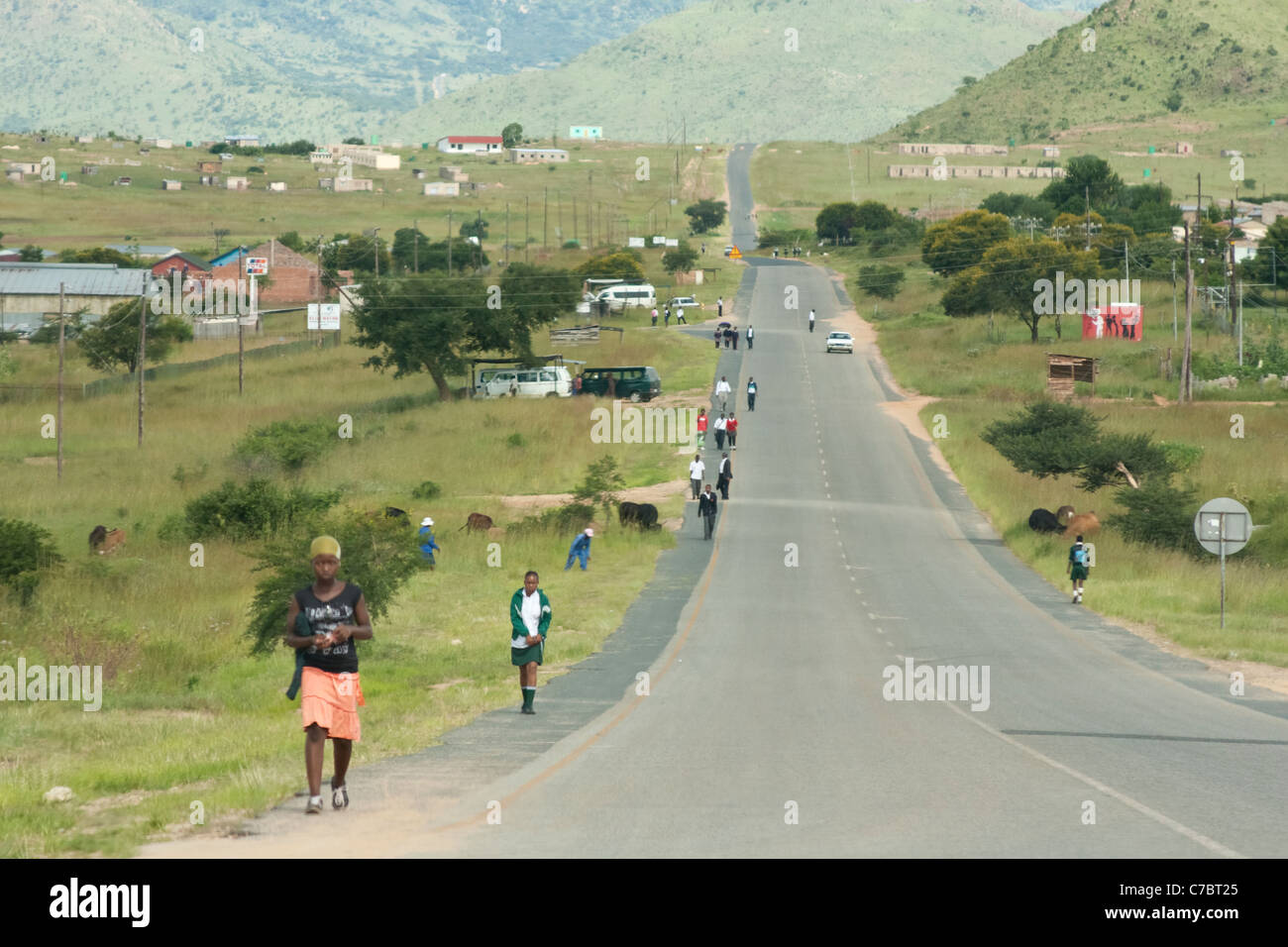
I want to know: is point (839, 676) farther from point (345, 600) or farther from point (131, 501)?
point (131, 501)

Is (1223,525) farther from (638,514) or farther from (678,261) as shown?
(678,261)

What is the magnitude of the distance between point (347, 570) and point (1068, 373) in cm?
5183

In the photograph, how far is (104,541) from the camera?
125 ft

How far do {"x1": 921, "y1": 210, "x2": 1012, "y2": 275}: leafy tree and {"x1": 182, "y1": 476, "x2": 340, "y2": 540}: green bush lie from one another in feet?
261

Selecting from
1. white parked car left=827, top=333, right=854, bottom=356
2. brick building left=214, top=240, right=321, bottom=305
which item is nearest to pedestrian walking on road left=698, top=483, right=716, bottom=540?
white parked car left=827, top=333, right=854, bottom=356

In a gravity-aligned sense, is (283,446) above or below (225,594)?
above

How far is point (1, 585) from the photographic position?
3017cm

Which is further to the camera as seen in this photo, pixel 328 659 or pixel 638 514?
pixel 638 514

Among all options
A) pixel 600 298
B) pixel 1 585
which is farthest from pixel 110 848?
pixel 600 298

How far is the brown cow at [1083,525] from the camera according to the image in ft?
132

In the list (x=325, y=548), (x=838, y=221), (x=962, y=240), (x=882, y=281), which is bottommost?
(x=325, y=548)

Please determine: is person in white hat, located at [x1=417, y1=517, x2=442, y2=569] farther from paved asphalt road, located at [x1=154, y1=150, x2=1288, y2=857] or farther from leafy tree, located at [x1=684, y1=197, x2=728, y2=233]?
leafy tree, located at [x1=684, y1=197, x2=728, y2=233]

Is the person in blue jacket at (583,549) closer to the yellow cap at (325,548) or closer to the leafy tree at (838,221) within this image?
the yellow cap at (325,548)

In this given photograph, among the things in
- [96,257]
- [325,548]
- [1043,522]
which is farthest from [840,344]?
[325,548]
